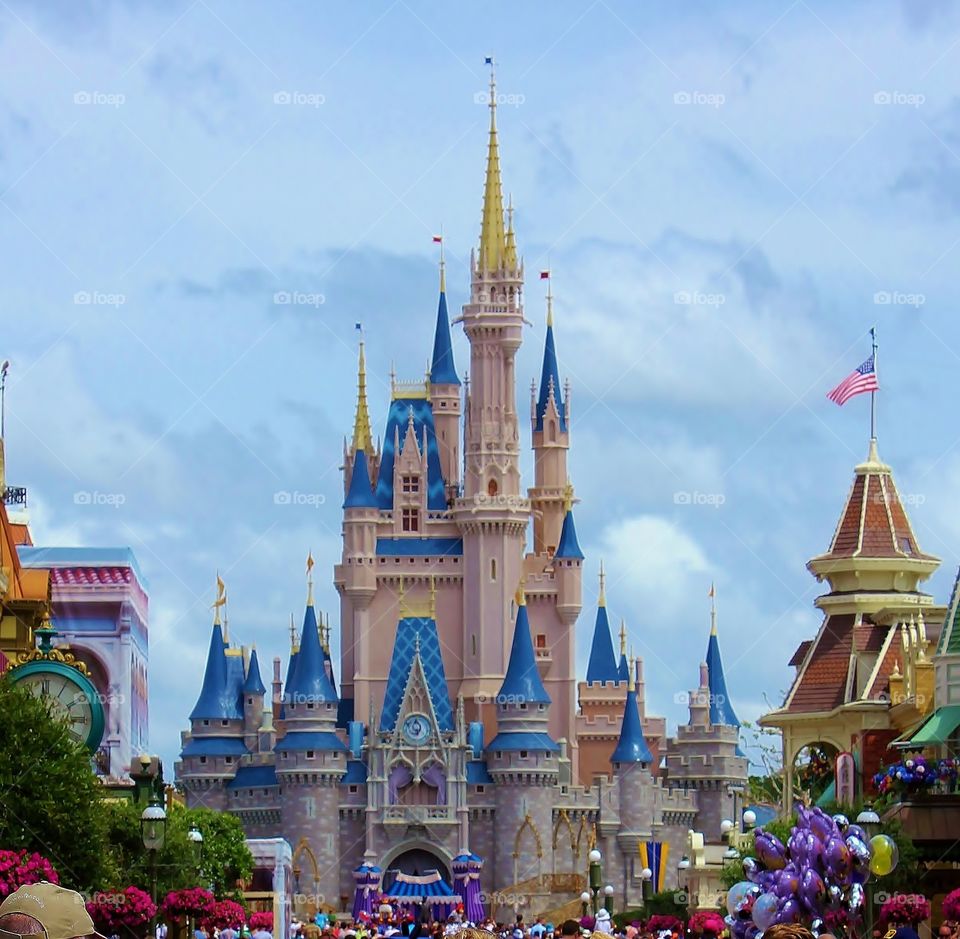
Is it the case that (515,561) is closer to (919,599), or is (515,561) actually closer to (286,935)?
(286,935)

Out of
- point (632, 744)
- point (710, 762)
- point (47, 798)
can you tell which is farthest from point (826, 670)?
point (710, 762)

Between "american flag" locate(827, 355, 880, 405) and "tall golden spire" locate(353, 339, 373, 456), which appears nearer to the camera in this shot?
"american flag" locate(827, 355, 880, 405)

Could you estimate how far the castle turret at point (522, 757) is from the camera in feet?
387

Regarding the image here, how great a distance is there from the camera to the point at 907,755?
146 ft

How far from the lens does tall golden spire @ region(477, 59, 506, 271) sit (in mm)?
127875

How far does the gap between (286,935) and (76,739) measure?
3047 cm

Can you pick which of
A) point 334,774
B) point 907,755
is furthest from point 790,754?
point 334,774

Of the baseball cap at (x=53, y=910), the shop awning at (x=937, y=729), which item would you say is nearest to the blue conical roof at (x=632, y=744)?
the shop awning at (x=937, y=729)

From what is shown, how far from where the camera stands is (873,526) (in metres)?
57.4

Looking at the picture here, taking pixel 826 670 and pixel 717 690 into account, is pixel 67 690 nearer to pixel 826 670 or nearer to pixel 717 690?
pixel 826 670

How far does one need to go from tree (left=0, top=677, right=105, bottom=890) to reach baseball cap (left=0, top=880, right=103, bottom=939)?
2456cm

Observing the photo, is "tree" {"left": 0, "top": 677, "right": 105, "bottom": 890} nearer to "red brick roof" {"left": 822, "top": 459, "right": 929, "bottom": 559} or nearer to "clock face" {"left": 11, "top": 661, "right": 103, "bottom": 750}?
"clock face" {"left": 11, "top": 661, "right": 103, "bottom": 750}

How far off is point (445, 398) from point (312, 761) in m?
21.8

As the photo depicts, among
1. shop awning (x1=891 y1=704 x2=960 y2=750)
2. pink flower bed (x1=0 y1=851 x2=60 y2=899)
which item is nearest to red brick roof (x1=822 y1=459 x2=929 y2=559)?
shop awning (x1=891 y1=704 x2=960 y2=750)
